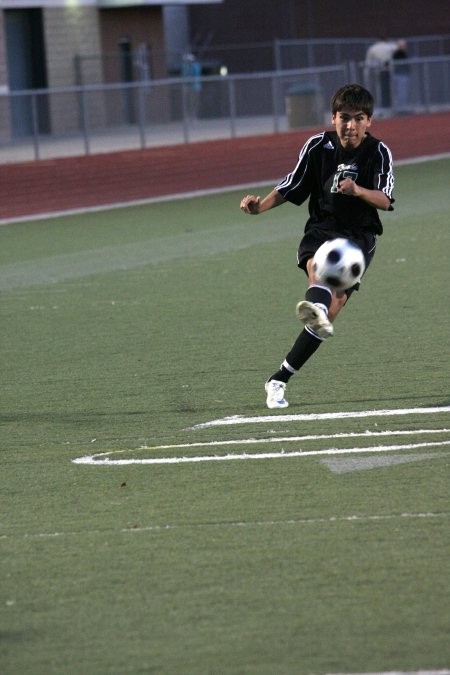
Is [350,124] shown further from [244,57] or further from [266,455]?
[244,57]

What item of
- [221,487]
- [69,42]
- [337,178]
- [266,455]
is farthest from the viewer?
[69,42]

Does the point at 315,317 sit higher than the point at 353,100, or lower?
lower

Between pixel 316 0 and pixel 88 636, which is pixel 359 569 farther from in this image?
pixel 316 0

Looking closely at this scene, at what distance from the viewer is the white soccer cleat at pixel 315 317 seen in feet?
24.8

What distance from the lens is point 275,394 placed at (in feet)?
25.8

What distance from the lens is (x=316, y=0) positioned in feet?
154

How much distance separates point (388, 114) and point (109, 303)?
21.3 meters

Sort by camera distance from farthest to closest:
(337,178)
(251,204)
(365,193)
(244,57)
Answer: (244,57), (251,204), (337,178), (365,193)

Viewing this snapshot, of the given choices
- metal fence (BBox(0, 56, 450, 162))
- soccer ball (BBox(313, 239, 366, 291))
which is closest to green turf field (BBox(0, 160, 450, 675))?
soccer ball (BBox(313, 239, 366, 291))

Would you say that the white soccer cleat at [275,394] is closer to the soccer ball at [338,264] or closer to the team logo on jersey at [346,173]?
the soccer ball at [338,264]

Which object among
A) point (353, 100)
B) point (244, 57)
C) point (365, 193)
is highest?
point (353, 100)

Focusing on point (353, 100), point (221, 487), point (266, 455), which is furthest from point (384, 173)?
point (221, 487)

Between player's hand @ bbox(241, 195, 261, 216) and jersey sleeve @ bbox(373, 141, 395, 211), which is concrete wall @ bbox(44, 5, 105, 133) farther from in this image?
jersey sleeve @ bbox(373, 141, 395, 211)

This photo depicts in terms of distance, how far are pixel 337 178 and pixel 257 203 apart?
493 mm
